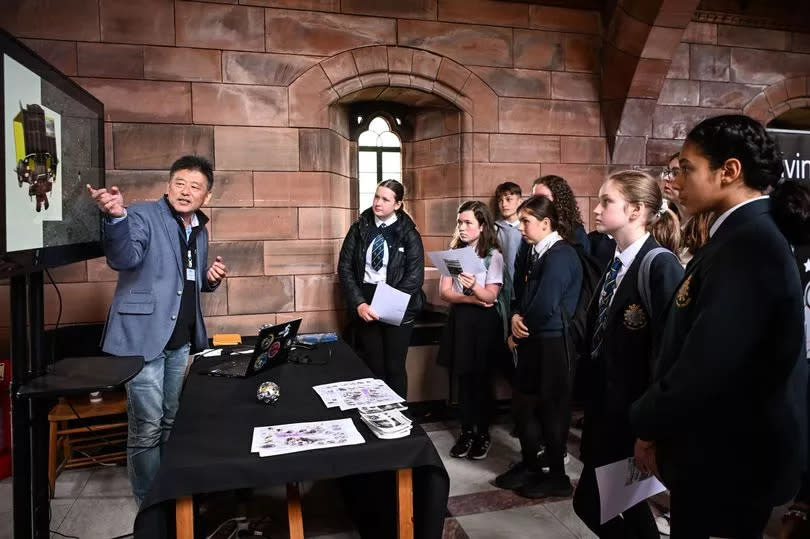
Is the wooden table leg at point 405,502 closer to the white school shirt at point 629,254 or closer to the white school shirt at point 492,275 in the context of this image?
the white school shirt at point 629,254

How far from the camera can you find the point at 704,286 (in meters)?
1.22

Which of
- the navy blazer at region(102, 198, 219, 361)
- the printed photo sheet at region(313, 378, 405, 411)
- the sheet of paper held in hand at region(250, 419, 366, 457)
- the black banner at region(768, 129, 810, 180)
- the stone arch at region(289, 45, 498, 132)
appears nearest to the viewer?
the sheet of paper held in hand at region(250, 419, 366, 457)

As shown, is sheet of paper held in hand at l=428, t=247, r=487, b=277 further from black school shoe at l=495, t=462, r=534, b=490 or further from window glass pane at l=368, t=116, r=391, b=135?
window glass pane at l=368, t=116, r=391, b=135

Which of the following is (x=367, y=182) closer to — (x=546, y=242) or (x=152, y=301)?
(x=546, y=242)

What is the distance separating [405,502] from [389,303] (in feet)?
5.60

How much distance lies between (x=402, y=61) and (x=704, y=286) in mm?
3282

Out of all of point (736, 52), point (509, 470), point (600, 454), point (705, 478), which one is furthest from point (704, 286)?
point (736, 52)

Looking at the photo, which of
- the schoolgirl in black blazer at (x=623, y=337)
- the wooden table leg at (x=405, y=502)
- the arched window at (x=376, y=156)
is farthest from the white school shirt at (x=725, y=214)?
the arched window at (x=376, y=156)

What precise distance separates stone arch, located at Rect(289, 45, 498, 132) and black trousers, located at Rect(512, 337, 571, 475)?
206 centimetres

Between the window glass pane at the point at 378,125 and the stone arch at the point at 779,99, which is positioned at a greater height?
the stone arch at the point at 779,99

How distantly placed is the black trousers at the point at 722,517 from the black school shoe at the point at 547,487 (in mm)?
1570

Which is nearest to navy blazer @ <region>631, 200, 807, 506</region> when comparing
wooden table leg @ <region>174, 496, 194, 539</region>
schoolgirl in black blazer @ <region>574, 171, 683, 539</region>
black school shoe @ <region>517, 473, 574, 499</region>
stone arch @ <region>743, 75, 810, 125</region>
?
schoolgirl in black blazer @ <region>574, 171, 683, 539</region>

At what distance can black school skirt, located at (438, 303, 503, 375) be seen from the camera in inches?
129

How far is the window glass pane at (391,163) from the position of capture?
15.4 ft
